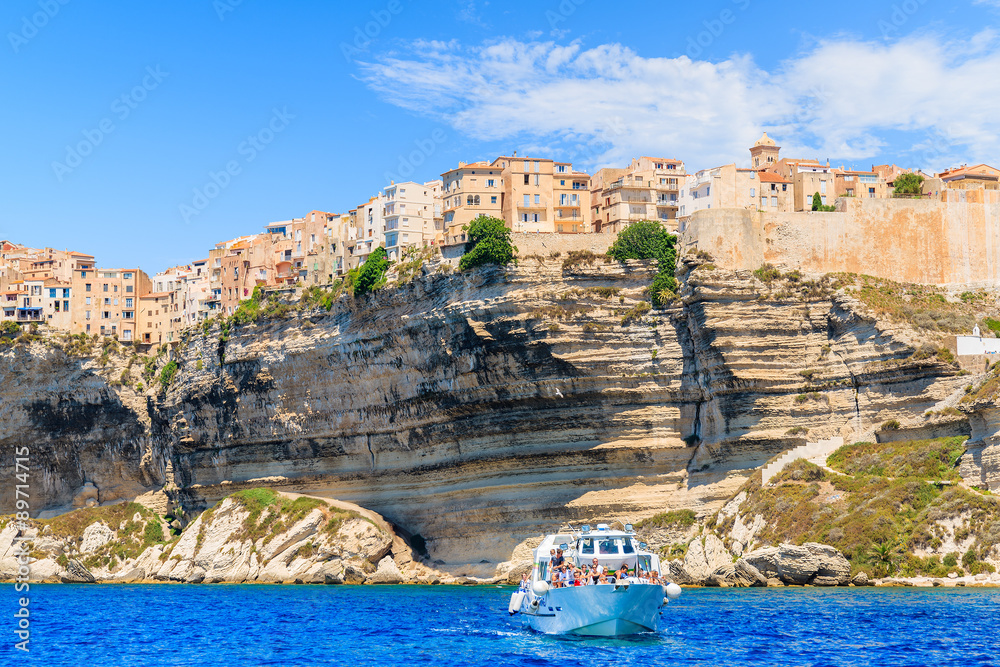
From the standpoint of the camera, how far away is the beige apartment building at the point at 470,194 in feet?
269

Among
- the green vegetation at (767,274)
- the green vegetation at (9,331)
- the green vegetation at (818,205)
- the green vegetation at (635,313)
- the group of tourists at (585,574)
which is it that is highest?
the green vegetation at (818,205)

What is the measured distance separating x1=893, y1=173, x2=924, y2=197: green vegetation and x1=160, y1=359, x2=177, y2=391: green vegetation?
172 feet

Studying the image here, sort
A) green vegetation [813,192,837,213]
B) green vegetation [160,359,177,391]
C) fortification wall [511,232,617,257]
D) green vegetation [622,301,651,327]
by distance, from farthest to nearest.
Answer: green vegetation [160,359,177,391], green vegetation [813,192,837,213], fortification wall [511,232,617,257], green vegetation [622,301,651,327]

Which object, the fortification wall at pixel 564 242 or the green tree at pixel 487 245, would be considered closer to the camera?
the green tree at pixel 487 245

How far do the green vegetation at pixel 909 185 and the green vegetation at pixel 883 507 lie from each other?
21.4 meters

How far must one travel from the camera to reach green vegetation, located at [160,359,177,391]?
91.7m

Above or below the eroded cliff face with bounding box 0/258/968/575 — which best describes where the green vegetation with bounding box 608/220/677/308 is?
above

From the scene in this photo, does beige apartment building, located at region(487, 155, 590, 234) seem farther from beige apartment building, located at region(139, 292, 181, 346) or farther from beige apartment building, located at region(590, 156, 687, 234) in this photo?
beige apartment building, located at region(139, 292, 181, 346)

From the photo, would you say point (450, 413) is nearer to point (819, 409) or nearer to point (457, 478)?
point (457, 478)

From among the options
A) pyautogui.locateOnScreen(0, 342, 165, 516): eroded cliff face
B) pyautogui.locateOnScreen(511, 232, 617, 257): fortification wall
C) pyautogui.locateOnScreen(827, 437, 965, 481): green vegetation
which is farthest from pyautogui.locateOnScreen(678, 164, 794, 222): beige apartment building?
pyautogui.locateOnScreen(0, 342, 165, 516): eroded cliff face

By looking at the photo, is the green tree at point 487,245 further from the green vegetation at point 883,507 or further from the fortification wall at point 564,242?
the green vegetation at point 883,507

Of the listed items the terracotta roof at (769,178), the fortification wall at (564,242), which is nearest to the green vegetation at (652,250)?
the fortification wall at (564,242)

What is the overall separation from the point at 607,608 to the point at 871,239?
131 feet

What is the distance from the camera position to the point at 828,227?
69000mm
